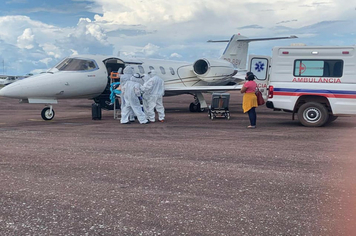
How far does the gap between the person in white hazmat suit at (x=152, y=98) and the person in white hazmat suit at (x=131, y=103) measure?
0.44 meters

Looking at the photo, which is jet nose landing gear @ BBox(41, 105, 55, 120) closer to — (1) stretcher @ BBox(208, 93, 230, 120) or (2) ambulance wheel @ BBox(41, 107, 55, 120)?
(2) ambulance wheel @ BBox(41, 107, 55, 120)

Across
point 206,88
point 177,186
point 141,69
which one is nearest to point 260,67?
point 206,88

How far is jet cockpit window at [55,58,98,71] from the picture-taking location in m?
14.3

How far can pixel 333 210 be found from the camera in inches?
164

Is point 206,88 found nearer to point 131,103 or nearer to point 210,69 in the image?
point 210,69

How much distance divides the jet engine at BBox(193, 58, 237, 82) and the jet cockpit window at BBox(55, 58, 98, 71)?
647 centimetres

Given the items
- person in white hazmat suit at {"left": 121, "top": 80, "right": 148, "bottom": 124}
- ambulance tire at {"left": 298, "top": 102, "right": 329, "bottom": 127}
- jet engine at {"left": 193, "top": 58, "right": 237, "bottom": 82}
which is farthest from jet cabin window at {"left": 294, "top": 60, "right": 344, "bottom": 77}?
jet engine at {"left": 193, "top": 58, "right": 237, "bottom": 82}

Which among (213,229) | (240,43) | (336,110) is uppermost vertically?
(240,43)

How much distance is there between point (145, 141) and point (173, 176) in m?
3.31

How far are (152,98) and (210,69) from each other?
629cm

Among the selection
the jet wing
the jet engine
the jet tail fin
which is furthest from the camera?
the jet tail fin

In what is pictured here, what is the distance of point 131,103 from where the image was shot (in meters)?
13.0

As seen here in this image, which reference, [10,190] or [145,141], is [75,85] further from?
[10,190]

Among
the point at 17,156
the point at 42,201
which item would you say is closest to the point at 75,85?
the point at 17,156
